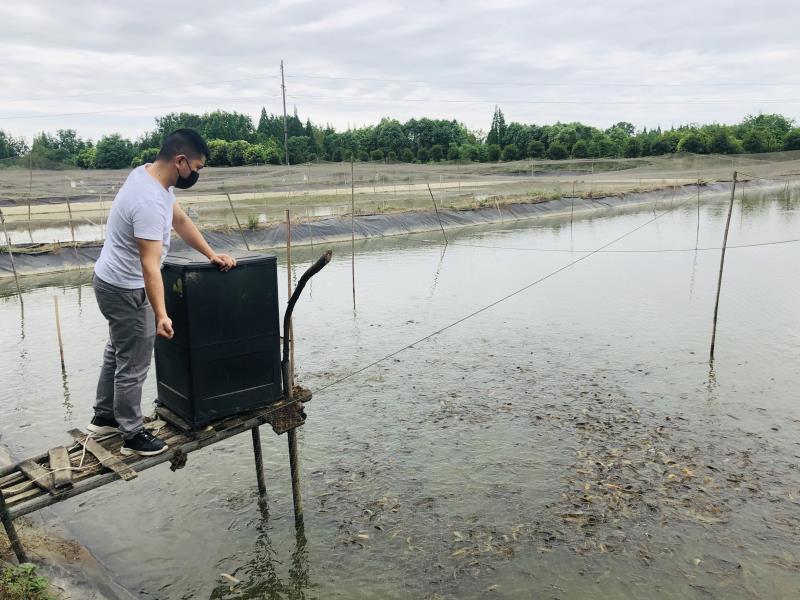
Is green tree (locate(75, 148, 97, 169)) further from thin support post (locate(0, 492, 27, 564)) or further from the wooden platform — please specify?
thin support post (locate(0, 492, 27, 564))

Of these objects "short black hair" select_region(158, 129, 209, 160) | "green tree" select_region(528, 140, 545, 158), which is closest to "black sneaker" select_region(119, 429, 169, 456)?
"short black hair" select_region(158, 129, 209, 160)

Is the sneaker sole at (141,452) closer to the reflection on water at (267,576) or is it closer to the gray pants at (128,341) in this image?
the gray pants at (128,341)

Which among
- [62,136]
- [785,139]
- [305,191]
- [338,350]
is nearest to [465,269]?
[338,350]

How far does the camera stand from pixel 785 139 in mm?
55500

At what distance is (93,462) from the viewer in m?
3.84

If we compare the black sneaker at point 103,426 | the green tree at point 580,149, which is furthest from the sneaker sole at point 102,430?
the green tree at point 580,149

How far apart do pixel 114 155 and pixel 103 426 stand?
5615 cm

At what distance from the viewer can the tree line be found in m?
53.5

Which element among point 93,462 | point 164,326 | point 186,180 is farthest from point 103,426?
point 186,180

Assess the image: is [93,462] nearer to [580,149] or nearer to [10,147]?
[580,149]

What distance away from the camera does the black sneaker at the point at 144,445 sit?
12.8 ft

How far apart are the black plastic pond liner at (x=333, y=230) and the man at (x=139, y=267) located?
457 inches

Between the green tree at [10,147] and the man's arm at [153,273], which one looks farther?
the green tree at [10,147]

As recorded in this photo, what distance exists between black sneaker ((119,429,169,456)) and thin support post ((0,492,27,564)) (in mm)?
684
